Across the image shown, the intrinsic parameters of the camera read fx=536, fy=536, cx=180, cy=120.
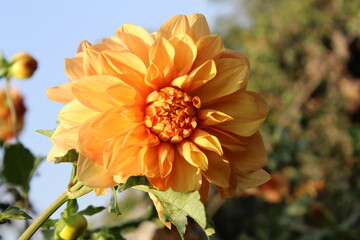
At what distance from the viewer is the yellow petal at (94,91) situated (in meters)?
0.81

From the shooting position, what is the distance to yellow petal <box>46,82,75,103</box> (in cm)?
87

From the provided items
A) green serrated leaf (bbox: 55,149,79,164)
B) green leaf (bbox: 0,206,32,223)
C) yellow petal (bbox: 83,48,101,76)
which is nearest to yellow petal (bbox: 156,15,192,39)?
yellow petal (bbox: 83,48,101,76)

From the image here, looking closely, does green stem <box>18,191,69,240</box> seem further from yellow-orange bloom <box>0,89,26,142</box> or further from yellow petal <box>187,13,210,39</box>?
yellow-orange bloom <box>0,89,26,142</box>

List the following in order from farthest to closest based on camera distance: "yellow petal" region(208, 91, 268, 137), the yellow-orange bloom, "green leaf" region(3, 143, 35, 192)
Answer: the yellow-orange bloom → "green leaf" region(3, 143, 35, 192) → "yellow petal" region(208, 91, 268, 137)

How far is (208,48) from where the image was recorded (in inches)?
34.3

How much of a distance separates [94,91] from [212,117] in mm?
184

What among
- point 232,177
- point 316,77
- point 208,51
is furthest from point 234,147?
point 316,77

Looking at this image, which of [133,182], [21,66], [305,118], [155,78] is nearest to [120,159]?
[133,182]

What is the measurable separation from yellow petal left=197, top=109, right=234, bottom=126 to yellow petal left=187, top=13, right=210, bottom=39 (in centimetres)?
15

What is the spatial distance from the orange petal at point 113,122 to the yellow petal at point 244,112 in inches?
5.7

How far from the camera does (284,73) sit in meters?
5.59

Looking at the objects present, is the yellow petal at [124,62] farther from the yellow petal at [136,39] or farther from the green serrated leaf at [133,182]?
the green serrated leaf at [133,182]

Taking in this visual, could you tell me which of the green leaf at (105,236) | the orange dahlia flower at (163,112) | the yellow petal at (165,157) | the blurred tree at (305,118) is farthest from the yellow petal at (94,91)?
the blurred tree at (305,118)

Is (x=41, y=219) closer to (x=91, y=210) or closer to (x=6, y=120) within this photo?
(x=91, y=210)
